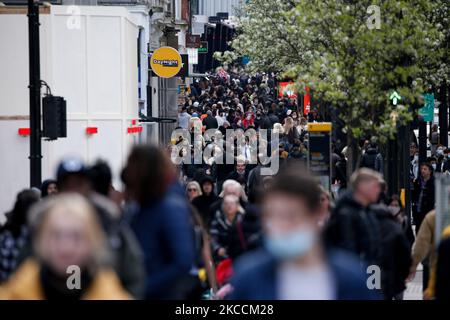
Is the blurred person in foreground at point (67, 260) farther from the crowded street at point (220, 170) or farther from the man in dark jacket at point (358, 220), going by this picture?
the man in dark jacket at point (358, 220)

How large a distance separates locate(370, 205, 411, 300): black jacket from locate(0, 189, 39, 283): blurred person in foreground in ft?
9.02

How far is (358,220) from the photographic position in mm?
10414

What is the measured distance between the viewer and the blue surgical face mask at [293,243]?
5566mm

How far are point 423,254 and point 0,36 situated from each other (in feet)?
32.1

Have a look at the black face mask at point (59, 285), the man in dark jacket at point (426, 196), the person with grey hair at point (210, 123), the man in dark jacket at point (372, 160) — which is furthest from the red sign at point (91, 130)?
the person with grey hair at point (210, 123)

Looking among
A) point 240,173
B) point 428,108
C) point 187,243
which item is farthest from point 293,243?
point 428,108

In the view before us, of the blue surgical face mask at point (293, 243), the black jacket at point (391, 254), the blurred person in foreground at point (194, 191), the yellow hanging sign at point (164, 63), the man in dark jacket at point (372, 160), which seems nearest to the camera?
the blue surgical face mask at point (293, 243)

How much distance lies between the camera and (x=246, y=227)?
1255cm

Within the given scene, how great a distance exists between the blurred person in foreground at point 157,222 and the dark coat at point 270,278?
174cm

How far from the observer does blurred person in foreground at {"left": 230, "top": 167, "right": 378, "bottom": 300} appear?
5.63 m

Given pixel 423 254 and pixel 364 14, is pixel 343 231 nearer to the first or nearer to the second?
pixel 423 254

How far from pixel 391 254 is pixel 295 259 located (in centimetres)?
609

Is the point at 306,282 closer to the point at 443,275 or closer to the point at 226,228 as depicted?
the point at 443,275

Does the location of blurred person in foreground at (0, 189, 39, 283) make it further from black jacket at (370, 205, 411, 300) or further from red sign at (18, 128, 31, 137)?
red sign at (18, 128, 31, 137)
